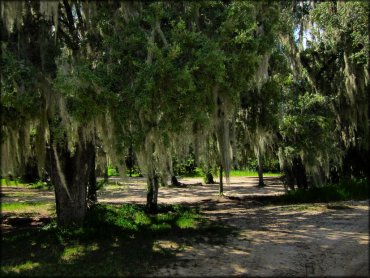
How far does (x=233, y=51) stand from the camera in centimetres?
794

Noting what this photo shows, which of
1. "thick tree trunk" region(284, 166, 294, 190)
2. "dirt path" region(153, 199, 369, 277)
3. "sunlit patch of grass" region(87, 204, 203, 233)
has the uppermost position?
"thick tree trunk" region(284, 166, 294, 190)

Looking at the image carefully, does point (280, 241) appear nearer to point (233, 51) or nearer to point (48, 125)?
point (233, 51)

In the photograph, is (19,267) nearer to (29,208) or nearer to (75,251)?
(75,251)

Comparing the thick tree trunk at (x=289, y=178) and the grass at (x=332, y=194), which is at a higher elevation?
the thick tree trunk at (x=289, y=178)

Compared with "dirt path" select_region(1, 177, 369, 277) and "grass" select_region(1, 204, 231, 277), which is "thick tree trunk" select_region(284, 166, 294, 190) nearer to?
"dirt path" select_region(1, 177, 369, 277)

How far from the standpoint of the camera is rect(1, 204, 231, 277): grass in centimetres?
665

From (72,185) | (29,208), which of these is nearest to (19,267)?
(72,185)

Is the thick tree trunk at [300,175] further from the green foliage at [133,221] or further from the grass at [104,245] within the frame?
the grass at [104,245]

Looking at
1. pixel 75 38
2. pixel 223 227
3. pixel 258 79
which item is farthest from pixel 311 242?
pixel 75 38

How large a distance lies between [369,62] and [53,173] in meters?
9.76


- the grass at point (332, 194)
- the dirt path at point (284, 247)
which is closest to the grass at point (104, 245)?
the dirt path at point (284, 247)

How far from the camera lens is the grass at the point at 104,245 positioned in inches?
262

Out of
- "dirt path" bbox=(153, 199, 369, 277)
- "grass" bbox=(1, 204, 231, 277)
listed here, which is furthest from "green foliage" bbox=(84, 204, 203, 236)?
"dirt path" bbox=(153, 199, 369, 277)

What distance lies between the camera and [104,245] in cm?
828
